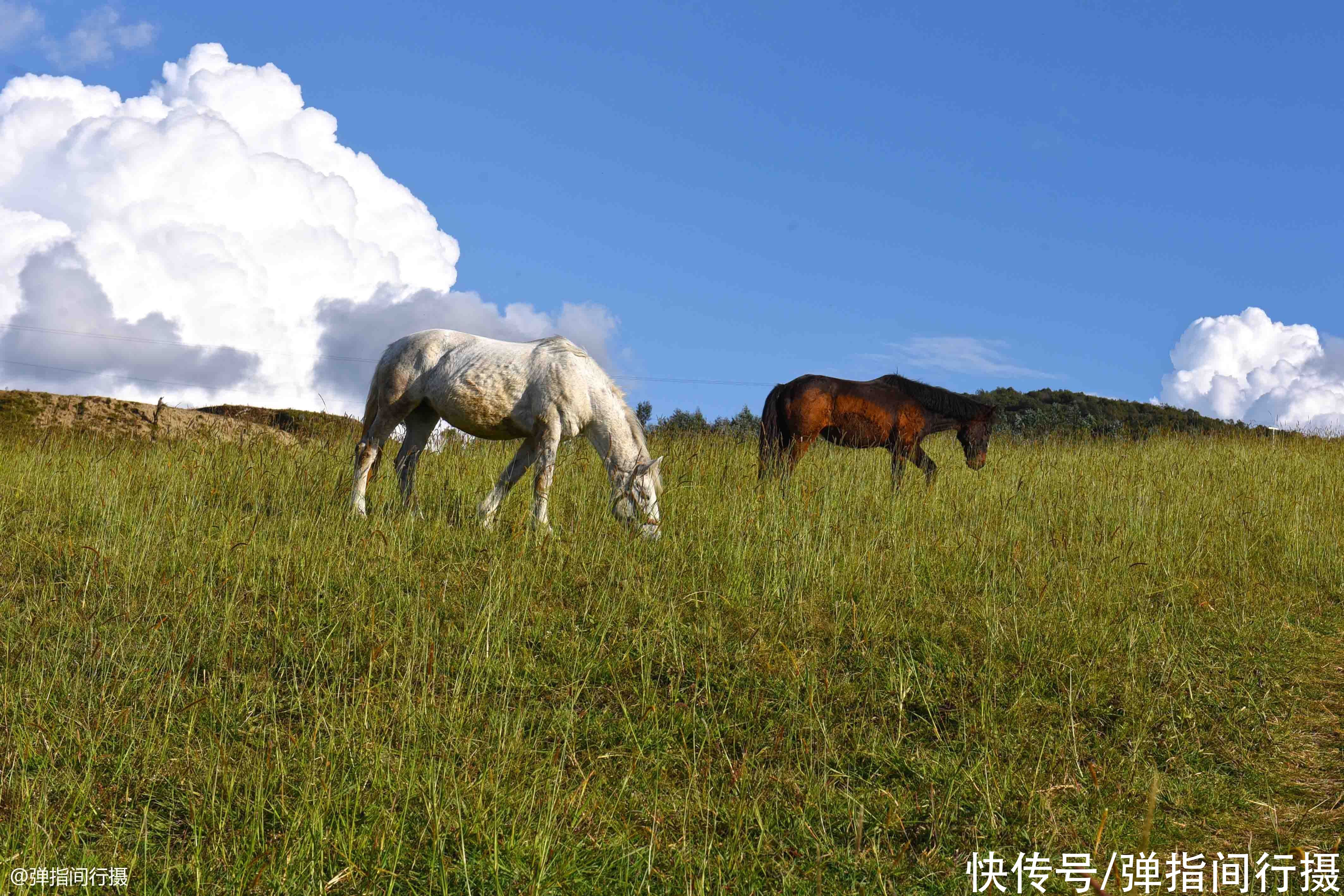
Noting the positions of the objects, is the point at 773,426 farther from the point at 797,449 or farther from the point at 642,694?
the point at 642,694

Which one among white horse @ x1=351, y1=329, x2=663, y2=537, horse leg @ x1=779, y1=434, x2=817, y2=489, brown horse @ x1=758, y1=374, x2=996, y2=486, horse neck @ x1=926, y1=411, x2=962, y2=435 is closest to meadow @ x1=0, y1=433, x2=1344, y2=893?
white horse @ x1=351, y1=329, x2=663, y2=537

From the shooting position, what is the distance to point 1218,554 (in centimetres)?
855

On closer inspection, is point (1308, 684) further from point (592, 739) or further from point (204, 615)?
point (204, 615)

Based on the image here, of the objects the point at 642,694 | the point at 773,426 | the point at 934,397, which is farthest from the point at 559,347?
the point at 934,397

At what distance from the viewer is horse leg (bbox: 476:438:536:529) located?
8547 mm

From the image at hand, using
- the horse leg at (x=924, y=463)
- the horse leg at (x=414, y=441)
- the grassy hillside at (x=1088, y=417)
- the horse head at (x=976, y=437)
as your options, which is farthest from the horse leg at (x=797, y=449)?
the grassy hillside at (x=1088, y=417)

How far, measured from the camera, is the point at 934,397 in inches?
483

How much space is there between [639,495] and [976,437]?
6.20 m

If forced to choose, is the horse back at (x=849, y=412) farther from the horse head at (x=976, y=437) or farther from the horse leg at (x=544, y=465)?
the horse leg at (x=544, y=465)

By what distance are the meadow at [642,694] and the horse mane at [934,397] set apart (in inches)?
136

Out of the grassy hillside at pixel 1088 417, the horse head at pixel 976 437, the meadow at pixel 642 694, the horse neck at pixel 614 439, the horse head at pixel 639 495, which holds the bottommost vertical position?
the meadow at pixel 642 694

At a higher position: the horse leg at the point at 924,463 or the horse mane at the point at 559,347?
the horse mane at the point at 559,347

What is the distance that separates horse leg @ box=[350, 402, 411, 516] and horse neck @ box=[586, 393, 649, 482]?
6.81ft

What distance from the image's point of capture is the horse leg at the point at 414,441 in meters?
9.42
